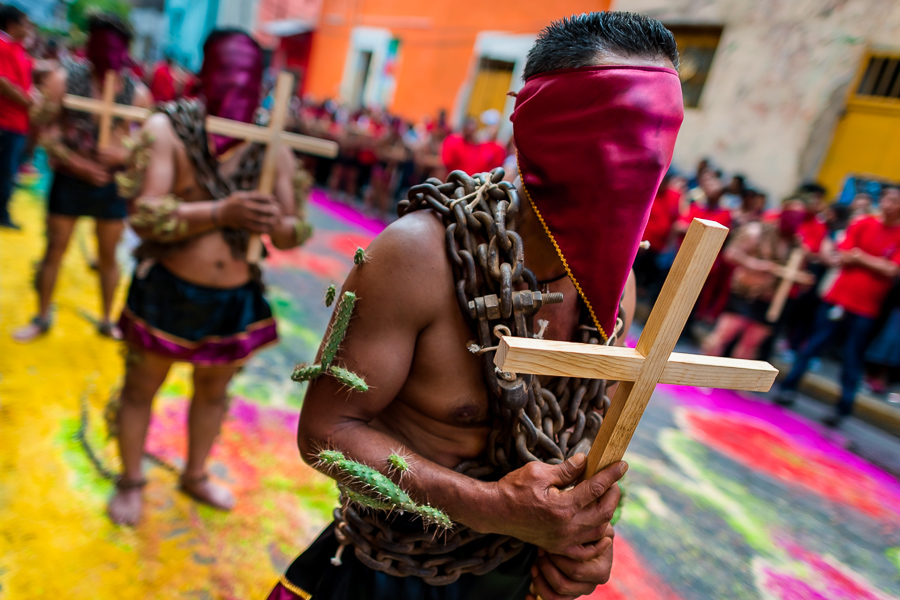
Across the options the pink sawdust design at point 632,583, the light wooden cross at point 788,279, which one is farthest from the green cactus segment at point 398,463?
the light wooden cross at point 788,279

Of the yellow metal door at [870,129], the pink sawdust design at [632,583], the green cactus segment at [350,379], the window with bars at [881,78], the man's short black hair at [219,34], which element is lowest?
the pink sawdust design at [632,583]

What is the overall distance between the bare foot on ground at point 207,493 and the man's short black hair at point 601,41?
7.59 feet

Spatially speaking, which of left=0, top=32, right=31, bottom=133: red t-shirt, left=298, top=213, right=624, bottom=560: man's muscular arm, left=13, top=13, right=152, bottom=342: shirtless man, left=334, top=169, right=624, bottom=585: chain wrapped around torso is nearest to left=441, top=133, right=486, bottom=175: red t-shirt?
left=13, top=13, right=152, bottom=342: shirtless man

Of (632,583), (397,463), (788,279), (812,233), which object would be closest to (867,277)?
(788,279)

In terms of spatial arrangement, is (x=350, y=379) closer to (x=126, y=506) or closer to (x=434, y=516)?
(x=434, y=516)

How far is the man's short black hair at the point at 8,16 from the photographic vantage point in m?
4.73

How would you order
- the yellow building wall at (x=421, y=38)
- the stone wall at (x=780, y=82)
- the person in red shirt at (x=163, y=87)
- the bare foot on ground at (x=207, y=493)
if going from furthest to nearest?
the yellow building wall at (x=421, y=38) < the person in red shirt at (x=163, y=87) < the stone wall at (x=780, y=82) < the bare foot on ground at (x=207, y=493)

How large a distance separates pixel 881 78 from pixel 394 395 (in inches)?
356

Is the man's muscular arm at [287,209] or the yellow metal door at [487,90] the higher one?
the yellow metal door at [487,90]

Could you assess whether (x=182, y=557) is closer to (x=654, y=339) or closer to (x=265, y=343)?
(x=265, y=343)

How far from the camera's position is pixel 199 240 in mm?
2244

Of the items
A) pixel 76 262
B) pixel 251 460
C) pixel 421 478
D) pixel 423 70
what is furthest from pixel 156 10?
pixel 421 478

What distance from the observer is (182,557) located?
223 cm

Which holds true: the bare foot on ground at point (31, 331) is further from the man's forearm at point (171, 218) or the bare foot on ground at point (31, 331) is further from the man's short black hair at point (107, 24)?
the man's forearm at point (171, 218)
